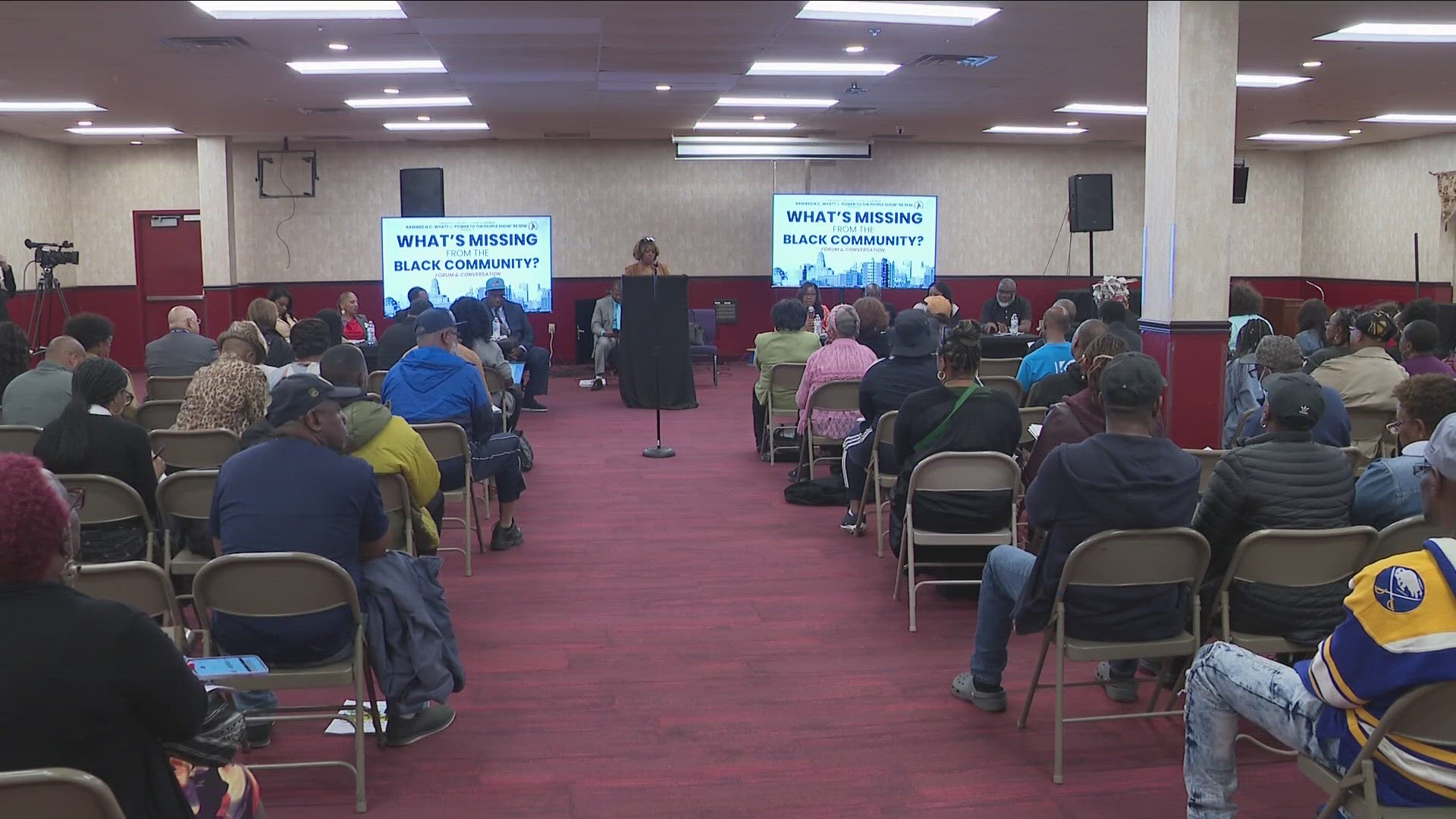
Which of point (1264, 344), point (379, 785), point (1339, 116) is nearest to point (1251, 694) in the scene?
point (379, 785)

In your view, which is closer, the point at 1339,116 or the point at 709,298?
the point at 1339,116

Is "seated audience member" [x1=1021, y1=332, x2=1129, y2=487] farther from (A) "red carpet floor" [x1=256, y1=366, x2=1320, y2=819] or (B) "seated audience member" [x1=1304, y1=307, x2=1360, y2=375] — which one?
(B) "seated audience member" [x1=1304, y1=307, x2=1360, y2=375]

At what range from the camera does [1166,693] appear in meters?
4.26

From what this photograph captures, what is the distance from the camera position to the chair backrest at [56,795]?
1.93 metres

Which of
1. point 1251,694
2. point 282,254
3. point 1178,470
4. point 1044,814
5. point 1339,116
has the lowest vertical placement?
point 1044,814

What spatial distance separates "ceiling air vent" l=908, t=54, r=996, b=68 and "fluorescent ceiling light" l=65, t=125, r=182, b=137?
887 cm

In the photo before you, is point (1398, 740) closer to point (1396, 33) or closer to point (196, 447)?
point (196, 447)

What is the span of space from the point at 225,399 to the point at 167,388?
2577 millimetres

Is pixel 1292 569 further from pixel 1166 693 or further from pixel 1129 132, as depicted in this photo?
pixel 1129 132

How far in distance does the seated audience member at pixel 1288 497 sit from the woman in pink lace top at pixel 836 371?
3.89 m

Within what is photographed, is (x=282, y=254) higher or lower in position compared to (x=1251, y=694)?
higher

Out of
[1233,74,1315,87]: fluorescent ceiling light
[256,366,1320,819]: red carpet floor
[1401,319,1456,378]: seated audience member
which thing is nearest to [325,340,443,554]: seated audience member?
[256,366,1320,819]: red carpet floor

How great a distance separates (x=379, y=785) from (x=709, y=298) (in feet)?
42.3

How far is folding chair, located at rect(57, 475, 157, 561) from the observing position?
4195 mm
